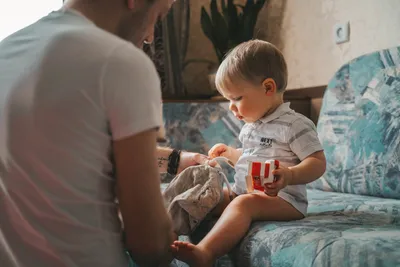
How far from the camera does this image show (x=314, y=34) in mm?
2570

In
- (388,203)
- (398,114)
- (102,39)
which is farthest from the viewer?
(398,114)

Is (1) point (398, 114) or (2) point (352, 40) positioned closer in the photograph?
(1) point (398, 114)

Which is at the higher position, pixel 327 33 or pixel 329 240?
pixel 327 33

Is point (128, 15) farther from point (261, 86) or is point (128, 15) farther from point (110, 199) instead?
point (261, 86)

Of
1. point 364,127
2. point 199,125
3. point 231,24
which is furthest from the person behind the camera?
point 231,24

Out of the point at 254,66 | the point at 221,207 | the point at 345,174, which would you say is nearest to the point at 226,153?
the point at 221,207

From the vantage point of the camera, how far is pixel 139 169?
73cm

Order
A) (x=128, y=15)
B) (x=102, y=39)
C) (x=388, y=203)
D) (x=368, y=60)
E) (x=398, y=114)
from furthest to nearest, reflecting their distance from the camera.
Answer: (x=368, y=60)
(x=398, y=114)
(x=388, y=203)
(x=128, y=15)
(x=102, y=39)

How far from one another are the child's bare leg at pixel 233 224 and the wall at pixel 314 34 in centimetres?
109

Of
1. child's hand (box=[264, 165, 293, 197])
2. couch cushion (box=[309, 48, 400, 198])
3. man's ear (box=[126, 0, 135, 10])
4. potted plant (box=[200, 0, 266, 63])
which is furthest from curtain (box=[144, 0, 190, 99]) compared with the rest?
man's ear (box=[126, 0, 135, 10])

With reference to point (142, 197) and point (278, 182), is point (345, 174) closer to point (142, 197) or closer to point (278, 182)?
point (278, 182)

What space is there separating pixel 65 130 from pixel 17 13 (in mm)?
2231

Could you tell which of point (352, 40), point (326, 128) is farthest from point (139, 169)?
point (352, 40)

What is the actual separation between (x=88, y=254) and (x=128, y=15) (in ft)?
1.33
